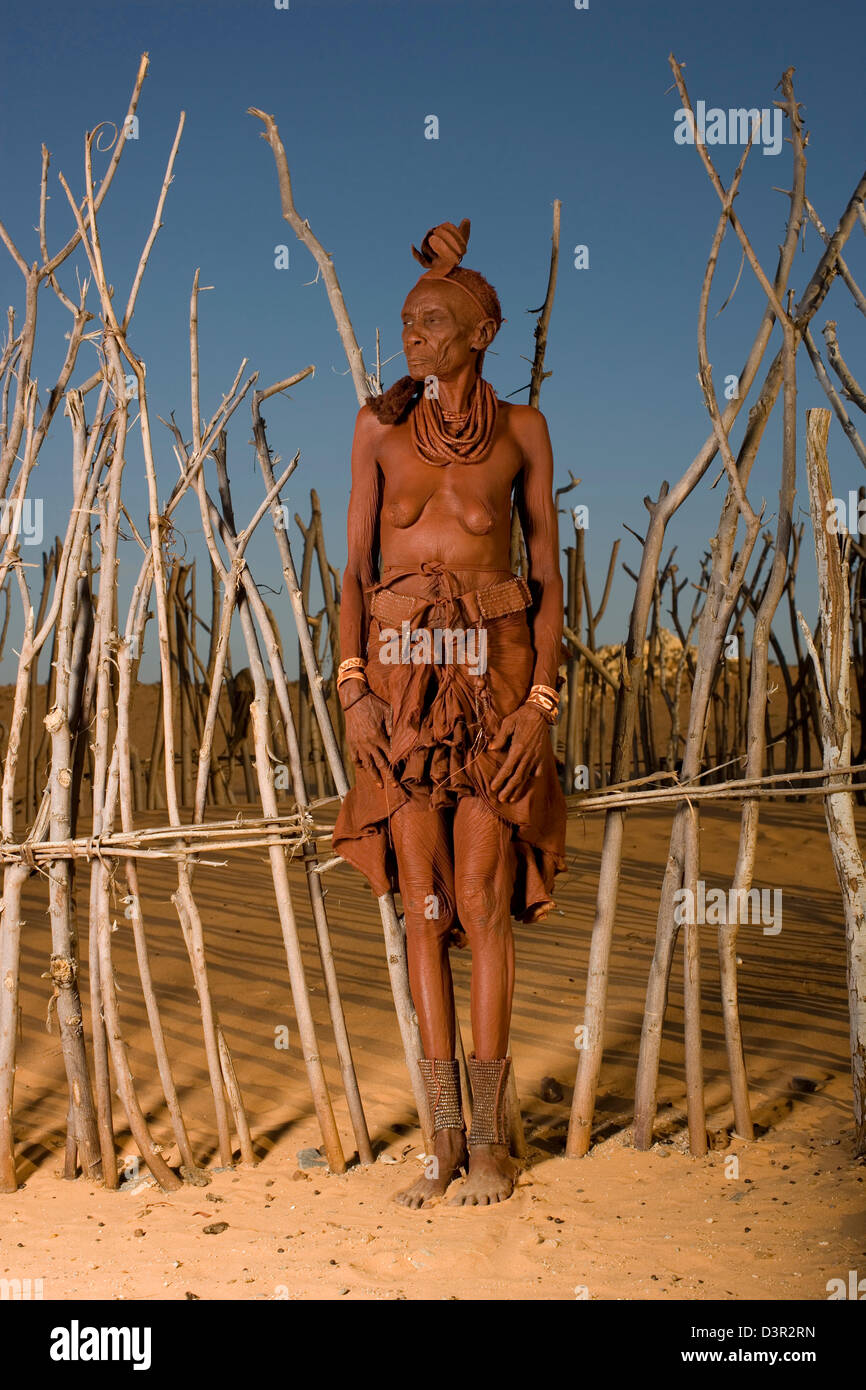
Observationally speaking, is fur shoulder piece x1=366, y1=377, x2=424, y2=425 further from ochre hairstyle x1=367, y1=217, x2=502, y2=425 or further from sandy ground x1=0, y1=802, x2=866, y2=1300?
sandy ground x1=0, y1=802, x2=866, y2=1300

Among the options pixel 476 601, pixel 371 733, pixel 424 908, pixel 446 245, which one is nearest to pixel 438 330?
pixel 446 245

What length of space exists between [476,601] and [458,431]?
383 mm

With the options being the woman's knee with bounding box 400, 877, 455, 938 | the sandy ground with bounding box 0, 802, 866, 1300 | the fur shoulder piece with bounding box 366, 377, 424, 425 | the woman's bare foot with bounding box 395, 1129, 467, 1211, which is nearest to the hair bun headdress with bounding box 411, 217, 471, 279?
the fur shoulder piece with bounding box 366, 377, 424, 425

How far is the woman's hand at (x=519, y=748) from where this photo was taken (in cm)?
254

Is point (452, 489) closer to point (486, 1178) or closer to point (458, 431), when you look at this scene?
point (458, 431)

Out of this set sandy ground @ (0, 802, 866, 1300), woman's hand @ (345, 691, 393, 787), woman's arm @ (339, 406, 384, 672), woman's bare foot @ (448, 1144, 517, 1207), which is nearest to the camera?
sandy ground @ (0, 802, 866, 1300)

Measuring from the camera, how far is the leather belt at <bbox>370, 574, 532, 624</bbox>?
8.48ft

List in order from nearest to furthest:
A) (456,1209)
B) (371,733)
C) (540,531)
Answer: (456,1209) < (371,733) < (540,531)

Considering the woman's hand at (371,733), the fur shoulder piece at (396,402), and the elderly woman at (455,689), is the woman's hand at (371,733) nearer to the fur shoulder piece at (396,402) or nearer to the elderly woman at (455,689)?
the elderly woman at (455,689)

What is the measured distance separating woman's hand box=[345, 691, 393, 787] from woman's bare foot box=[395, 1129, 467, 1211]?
0.78 metres

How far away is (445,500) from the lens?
2646 mm

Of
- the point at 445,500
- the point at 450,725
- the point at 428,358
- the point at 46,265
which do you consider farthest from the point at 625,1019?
the point at 46,265

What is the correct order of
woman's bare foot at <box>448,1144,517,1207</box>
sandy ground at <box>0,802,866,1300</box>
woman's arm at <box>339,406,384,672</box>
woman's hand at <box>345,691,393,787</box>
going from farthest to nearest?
1. woman's arm at <box>339,406,384,672</box>
2. woman's hand at <box>345,691,393,787</box>
3. woman's bare foot at <box>448,1144,517,1207</box>
4. sandy ground at <box>0,802,866,1300</box>

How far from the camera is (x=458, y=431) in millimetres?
2648
